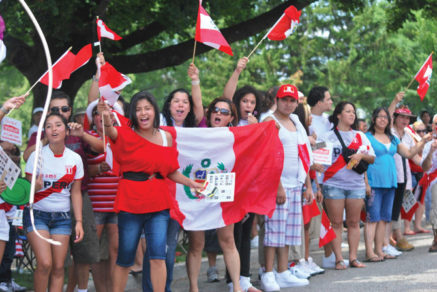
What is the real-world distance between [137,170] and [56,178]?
75 centimetres

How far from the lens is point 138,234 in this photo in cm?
617

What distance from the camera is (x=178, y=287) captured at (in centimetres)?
818

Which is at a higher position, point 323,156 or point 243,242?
Result: point 323,156

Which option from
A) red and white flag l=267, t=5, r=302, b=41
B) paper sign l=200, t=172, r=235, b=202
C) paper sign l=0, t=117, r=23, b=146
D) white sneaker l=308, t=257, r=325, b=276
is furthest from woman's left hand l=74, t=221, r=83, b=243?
red and white flag l=267, t=5, r=302, b=41

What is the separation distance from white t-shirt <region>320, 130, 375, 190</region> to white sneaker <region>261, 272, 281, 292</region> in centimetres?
198

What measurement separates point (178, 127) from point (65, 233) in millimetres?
1587

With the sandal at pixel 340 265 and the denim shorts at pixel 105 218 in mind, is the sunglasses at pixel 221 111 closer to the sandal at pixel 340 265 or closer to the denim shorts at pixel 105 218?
the denim shorts at pixel 105 218

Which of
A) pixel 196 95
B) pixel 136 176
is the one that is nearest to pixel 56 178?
pixel 136 176

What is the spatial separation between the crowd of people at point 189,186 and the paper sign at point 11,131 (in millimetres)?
150

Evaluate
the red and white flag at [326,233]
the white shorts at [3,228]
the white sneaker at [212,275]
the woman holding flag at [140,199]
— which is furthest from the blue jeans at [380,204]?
the white shorts at [3,228]

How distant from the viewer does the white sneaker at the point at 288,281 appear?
8023 millimetres

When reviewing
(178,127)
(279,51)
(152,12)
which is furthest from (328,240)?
(279,51)

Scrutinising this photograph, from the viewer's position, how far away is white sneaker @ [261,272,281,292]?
768 cm

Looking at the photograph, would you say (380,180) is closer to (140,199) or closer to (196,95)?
(196,95)
